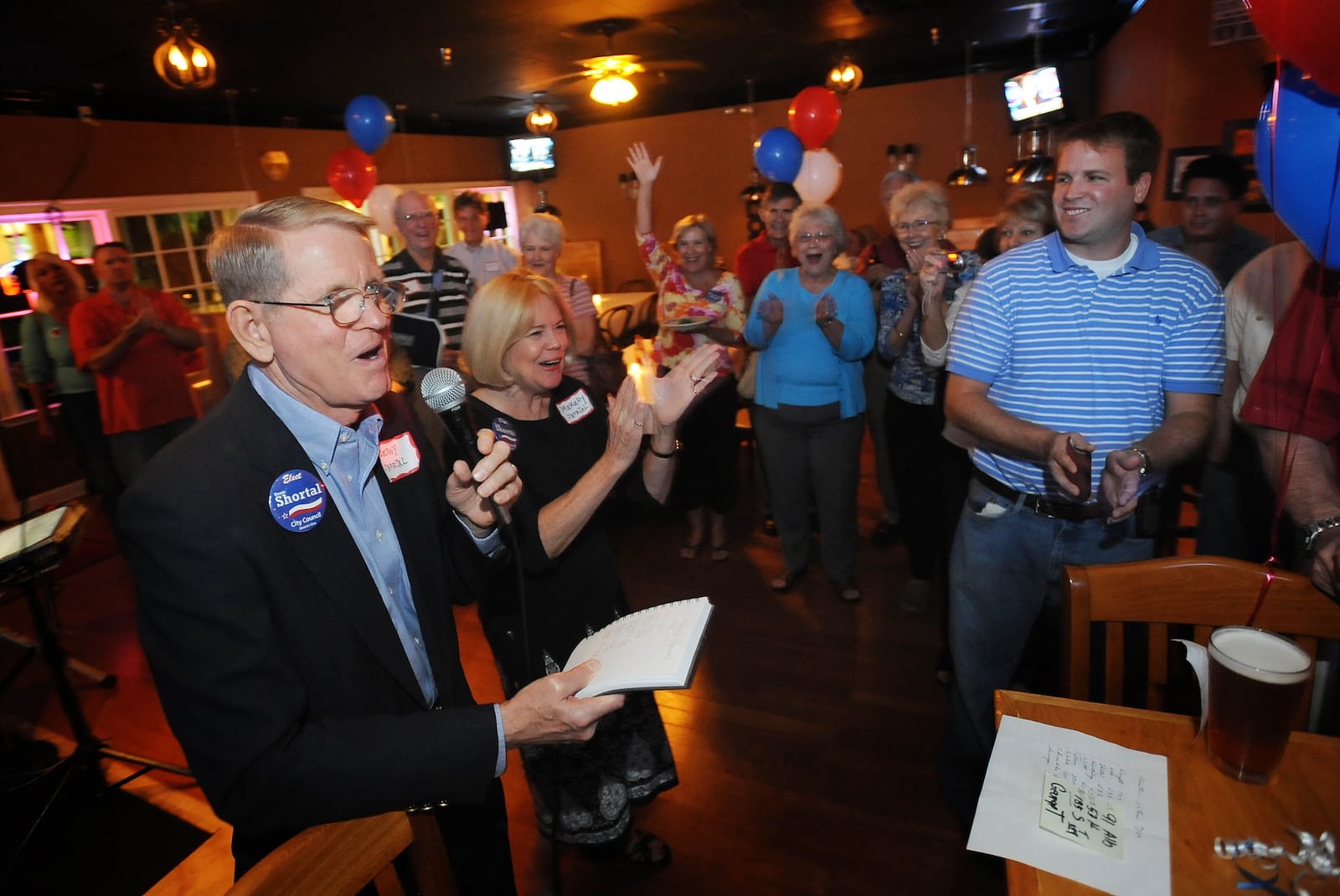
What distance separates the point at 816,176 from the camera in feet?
19.2

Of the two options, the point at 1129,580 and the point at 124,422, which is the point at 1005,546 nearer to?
the point at 1129,580

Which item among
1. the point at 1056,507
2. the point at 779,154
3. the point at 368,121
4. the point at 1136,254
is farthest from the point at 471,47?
the point at 1056,507

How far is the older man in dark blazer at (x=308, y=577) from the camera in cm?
95

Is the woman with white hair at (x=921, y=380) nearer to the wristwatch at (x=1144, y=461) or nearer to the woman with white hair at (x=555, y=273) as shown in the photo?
the wristwatch at (x=1144, y=461)

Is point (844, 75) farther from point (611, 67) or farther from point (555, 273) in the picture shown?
point (555, 273)

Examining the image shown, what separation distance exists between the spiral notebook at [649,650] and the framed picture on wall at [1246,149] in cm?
482

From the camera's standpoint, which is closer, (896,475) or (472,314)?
(472,314)

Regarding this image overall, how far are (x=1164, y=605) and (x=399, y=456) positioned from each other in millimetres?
1441

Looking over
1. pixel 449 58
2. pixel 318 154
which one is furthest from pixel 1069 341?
pixel 318 154

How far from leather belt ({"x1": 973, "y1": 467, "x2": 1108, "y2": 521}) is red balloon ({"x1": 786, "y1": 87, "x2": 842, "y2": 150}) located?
16.1 feet

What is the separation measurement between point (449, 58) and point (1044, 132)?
672cm

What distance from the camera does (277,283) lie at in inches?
42.9

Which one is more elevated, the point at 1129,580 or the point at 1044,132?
the point at 1044,132

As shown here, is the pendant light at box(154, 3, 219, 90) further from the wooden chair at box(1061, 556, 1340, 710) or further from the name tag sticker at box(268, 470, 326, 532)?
the wooden chair at box(1061, 556, 1340, 710)
